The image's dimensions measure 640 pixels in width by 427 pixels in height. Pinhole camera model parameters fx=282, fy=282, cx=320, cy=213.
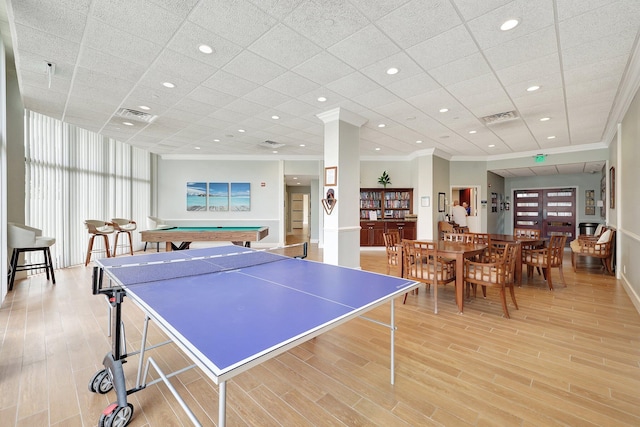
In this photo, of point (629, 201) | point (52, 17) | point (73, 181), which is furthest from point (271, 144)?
point (629, 201)

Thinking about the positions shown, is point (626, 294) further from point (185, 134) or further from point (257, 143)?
point (185, 134)

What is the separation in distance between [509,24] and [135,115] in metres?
5.64

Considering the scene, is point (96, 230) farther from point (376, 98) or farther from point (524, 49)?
point (524, 49)

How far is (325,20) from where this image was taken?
2533 mm

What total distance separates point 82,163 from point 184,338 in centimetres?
733

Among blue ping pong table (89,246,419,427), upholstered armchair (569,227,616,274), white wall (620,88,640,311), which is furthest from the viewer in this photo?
upholstered armchair (569,227,616,274)

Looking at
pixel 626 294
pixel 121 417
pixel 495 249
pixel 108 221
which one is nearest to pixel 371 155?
pixel 495 249

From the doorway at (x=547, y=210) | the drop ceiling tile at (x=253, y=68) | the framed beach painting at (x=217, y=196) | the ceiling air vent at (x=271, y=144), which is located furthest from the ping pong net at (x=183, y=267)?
the doorway at (x=547, y=210)

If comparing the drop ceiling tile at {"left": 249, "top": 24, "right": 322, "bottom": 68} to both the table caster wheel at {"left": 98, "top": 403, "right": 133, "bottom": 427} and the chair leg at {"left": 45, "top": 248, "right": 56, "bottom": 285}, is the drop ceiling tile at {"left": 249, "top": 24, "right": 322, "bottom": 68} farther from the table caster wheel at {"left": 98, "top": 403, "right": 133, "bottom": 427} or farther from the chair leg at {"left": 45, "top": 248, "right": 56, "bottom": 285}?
the chair leg at {"left": 45, "top": 248, "right": 56, "bottom": 285}

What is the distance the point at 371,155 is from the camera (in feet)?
29.3

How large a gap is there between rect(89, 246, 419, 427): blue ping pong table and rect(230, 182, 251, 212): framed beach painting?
21.4ft

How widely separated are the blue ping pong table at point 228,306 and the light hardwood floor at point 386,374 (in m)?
0.25

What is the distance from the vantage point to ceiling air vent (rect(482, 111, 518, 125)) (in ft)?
16.2

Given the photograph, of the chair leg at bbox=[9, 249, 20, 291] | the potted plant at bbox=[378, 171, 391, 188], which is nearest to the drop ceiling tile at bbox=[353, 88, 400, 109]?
the potted plant at bbox=[378, 171, 391, 188]
